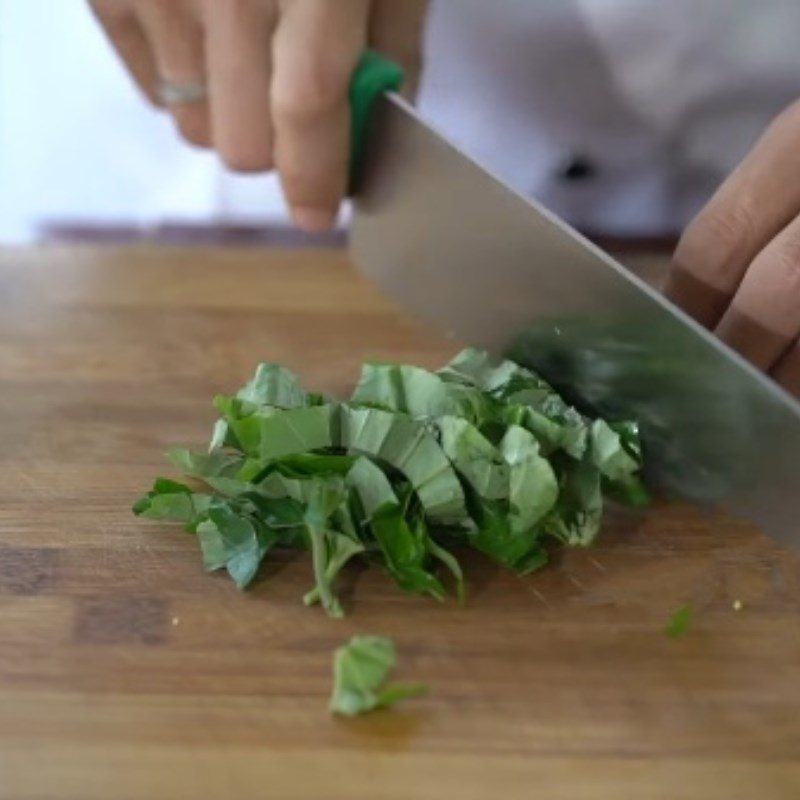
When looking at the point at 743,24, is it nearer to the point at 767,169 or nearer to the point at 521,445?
the point at 767,169

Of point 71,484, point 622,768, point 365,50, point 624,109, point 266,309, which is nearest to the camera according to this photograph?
point 622,768

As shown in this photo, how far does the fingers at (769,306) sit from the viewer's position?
139 cm

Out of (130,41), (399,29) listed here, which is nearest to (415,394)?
(399,29)

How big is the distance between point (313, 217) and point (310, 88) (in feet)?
0.60

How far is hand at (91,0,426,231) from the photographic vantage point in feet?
4.86

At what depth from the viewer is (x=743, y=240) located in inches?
57.4

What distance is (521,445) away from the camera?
50.4 inches

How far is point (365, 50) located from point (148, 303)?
0.36m

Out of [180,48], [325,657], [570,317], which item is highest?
[180,48]

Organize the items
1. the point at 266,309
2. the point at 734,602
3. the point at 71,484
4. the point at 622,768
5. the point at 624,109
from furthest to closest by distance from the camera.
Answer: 1. the point at 624,109
2. the point at 266,309
3. the point at 71,484
4. the point at 734,602
5. the point at 622,768

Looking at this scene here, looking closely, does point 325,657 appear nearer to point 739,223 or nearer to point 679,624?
point 679,624

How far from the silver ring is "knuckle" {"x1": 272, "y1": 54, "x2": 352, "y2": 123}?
125mm

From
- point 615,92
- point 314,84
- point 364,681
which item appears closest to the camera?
point 364,681

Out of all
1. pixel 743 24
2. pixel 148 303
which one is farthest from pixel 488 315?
pixel 743 24
